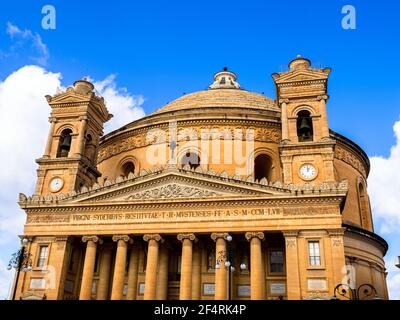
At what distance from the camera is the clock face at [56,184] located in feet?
109

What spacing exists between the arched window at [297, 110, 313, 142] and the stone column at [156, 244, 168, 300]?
12.6 m

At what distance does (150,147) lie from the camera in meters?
39.5

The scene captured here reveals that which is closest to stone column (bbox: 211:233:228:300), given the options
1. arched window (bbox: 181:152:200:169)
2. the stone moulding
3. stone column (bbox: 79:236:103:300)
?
the stone moulding

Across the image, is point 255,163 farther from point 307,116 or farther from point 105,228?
point 105,228

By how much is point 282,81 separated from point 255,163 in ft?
26.5

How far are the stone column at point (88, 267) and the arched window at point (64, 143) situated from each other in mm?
8852

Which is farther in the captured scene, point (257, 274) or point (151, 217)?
point (151, 217)

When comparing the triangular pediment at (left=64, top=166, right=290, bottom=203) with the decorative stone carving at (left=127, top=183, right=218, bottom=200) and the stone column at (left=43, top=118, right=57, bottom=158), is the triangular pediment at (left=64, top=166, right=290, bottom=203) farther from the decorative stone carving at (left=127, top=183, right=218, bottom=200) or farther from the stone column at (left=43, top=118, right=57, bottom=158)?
the stone column at (left=43, top=118, right=57, bottom=158)

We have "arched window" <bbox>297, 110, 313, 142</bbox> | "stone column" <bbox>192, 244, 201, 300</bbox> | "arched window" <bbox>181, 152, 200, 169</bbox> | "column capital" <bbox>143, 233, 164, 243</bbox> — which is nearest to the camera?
"stone column" <bbox>192, 244, 201, 300</bbox>

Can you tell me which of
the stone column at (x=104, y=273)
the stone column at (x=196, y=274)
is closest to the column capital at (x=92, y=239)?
the stone column at (x=104, y=273)

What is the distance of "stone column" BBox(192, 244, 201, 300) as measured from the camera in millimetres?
28419

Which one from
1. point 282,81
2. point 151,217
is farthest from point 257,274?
point 282,81
